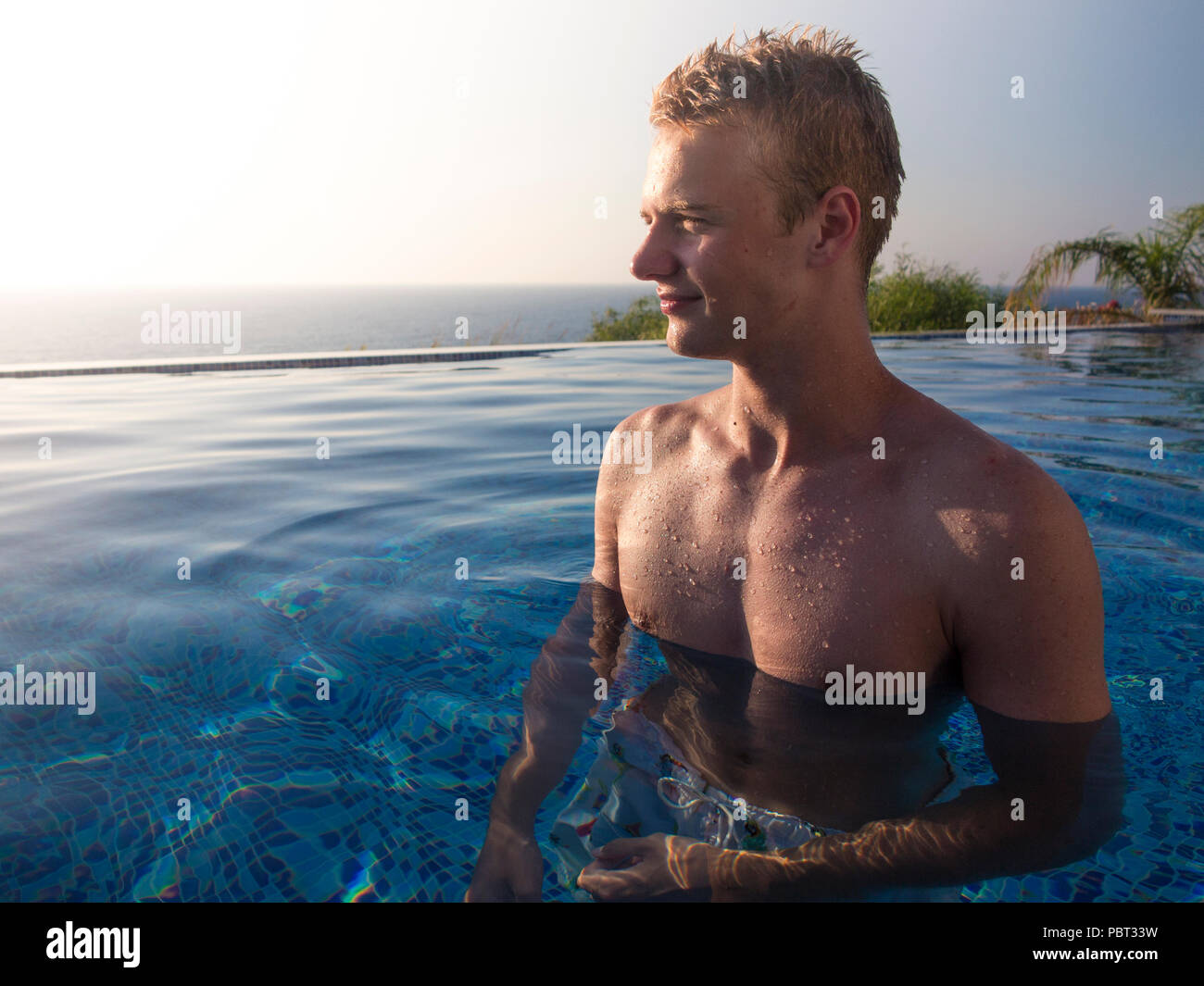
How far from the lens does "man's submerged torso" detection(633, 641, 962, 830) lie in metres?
1.64

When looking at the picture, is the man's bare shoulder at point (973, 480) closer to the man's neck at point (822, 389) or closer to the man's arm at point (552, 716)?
the man's neck at point (822, 389)

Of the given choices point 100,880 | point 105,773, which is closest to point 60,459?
point 105,773

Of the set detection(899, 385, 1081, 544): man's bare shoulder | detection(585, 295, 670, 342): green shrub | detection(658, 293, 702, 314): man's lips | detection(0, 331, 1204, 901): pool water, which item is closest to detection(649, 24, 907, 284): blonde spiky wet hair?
detection(658, 293, 702, 314): man's lips

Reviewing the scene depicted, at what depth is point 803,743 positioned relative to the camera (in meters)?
1.79

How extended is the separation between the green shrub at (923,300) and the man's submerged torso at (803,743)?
13153mm

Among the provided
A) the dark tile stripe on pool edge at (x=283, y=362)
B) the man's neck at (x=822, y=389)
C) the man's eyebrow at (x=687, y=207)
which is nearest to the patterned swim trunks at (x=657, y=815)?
the man's neck at (x=822, y=389)

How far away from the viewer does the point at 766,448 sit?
6.37 feet

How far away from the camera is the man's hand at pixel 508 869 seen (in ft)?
4.70

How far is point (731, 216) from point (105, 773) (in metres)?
1.79

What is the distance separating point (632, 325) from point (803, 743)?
14.1m

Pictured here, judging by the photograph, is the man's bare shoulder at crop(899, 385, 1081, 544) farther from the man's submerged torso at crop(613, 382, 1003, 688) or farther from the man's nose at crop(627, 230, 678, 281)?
the man's nose at crop(627, 230, 678, 281)

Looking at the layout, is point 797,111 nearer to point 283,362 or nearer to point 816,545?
point 816,545

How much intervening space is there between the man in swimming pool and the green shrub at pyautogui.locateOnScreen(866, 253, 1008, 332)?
42.7 ft

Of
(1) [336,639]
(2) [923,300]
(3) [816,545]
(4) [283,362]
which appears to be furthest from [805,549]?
(2) [923,300]
